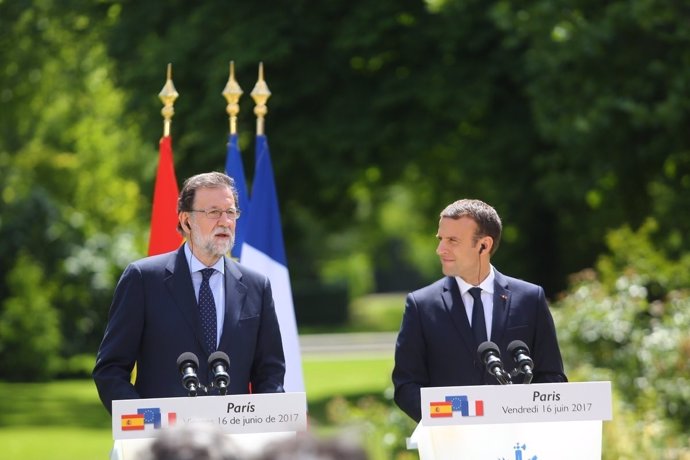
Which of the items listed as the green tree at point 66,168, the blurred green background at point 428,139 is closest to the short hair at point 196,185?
the blurred green background at point 428,139

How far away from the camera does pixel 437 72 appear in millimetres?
16812

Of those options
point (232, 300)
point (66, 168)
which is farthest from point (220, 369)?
point (66, 168)

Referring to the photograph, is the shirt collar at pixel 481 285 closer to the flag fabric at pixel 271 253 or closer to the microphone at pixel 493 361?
the microphone at pixel 493 361

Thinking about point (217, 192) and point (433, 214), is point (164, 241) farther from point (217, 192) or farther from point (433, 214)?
point (433, 214)

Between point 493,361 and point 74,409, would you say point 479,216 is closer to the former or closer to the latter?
point 493,361

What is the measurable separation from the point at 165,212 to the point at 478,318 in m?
2.98

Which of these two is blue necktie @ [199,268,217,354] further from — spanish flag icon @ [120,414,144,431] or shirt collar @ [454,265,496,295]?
shirt collar @ [454,265,496,295]

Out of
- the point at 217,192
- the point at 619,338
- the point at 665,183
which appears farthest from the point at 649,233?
the point at 217,192

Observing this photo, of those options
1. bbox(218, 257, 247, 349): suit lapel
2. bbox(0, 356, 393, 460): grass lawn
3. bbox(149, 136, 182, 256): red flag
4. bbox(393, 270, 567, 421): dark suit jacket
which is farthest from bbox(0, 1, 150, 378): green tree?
bbox(393, 270, 567, 421): dark suit jacket

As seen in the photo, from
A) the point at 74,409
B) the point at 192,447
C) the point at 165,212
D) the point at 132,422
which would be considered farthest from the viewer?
the point at 74,409

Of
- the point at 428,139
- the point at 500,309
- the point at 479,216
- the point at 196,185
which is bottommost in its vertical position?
the point at 500,309

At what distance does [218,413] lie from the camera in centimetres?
436

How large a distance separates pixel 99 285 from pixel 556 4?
40.1 feet

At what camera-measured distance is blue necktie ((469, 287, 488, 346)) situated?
16.9 ft
